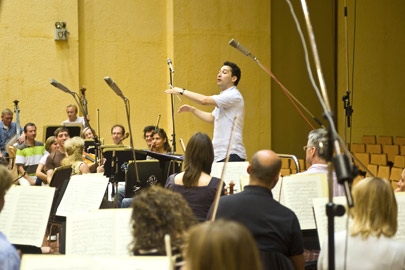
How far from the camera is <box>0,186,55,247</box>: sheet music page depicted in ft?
15.9

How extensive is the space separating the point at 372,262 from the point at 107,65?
35.8ft

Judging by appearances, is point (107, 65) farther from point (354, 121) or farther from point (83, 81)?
point (354, 121)

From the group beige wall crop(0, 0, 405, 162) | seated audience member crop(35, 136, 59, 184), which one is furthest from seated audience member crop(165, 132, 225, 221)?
beige wall crop(0, 0, 405, 162)

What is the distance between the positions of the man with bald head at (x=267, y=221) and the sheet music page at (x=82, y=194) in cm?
191

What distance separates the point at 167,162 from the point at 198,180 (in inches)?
112

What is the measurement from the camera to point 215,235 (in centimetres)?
205

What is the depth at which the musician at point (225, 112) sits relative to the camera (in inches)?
314

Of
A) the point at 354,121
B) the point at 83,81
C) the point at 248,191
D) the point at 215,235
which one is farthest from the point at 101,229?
the point at 354,121

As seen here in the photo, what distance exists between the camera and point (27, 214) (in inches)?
194

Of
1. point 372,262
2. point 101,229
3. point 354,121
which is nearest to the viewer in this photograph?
point 372,262

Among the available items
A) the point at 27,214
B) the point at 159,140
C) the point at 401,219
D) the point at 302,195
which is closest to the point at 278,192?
the point at 302,195

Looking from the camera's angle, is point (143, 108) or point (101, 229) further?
point (143, 108)

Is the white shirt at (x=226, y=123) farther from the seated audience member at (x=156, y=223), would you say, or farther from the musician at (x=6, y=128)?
the musician at (x=6, y=128)

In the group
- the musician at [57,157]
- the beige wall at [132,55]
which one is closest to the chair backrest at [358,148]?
the beige wall at [132,55]
